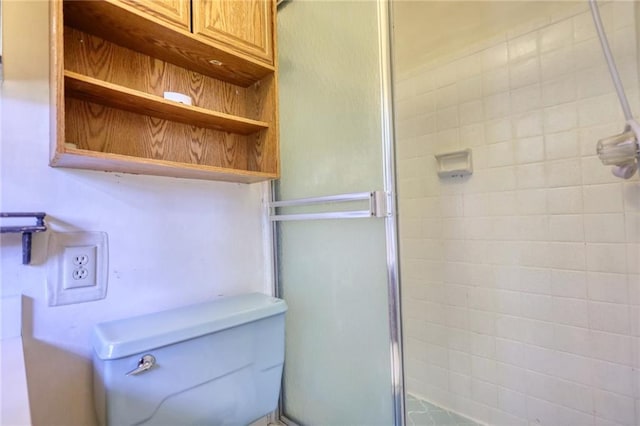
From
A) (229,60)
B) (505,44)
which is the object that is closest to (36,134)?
(229,60)

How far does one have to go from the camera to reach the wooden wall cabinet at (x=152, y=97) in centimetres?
75

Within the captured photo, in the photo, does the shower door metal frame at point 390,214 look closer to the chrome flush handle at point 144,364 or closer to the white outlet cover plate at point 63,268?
the chrome flush handle at point 144,364

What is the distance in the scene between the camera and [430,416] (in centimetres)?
162

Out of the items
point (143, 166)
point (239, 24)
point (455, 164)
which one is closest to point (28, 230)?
point (143, 166)

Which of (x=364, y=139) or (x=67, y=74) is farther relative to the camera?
(x=364, y=139)

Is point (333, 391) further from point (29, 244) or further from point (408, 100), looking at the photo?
point (408, 100)

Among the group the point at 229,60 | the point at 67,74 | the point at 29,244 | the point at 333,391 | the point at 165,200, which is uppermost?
the point at 229,60

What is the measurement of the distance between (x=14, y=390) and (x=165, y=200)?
0.58m

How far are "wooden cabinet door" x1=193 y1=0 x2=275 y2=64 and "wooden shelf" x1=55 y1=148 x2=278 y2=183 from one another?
0.37 meters

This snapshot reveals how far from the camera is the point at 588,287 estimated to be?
4.15ft

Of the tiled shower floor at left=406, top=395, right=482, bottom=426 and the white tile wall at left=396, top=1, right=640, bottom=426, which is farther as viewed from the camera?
the tiled shower floor at left=406, top=395, right=482, bottom=426

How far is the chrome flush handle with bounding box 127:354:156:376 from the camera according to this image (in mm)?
756

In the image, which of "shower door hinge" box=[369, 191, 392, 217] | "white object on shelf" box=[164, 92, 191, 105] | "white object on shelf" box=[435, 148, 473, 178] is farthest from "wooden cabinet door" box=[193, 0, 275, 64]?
"white object on shelf" box=[435, 148, 473, 178]

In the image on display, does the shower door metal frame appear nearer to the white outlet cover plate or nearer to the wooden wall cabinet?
the wooden wall cabinet
